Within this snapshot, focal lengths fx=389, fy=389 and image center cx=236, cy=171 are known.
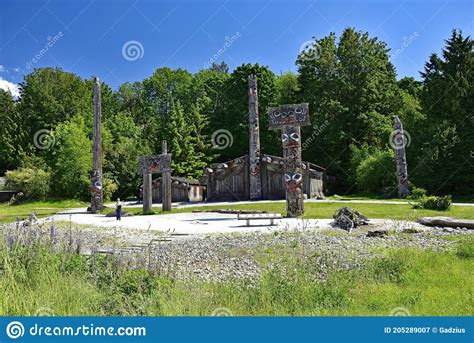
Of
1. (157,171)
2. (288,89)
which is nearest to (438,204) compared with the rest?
(157,171)

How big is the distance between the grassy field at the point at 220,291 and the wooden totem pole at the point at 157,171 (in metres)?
18.2

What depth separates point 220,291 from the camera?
616cm

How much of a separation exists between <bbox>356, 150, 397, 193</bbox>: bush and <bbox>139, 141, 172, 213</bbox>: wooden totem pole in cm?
1858

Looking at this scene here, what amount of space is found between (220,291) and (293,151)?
14460 millimetres

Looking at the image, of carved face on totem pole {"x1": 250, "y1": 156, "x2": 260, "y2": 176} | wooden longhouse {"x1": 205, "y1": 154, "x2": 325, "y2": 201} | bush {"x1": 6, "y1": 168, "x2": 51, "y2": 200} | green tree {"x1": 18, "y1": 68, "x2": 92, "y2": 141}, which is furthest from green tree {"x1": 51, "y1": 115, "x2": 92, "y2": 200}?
carved face on totem pole {"x1": 250, "y1": 156, "x2": 260, "y2": 176}

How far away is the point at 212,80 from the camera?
58719 mm

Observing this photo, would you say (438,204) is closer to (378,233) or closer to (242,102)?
(378,233)

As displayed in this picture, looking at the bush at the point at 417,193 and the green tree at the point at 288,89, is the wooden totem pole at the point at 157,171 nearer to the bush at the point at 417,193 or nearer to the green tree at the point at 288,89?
the bush at the point at 417,193

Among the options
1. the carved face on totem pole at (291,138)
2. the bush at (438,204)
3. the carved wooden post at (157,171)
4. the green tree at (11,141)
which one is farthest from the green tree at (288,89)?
the green tree at (11,141)

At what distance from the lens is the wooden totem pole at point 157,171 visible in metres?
25.5

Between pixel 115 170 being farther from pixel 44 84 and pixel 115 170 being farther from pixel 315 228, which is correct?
pixel 315 228

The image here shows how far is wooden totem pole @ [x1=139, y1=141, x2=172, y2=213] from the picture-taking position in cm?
2553

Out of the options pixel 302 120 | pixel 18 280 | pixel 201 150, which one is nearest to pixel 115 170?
pixel 201 150

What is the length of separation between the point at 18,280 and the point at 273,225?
37.4 feet
